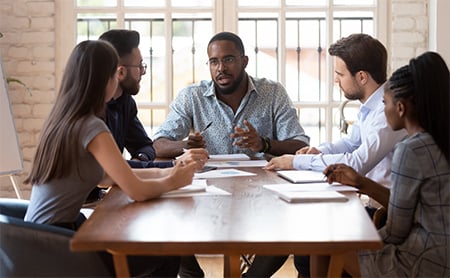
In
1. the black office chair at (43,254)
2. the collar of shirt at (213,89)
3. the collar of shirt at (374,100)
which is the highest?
the collar of shirt at (213,89)

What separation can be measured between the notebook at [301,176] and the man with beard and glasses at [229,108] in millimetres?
750

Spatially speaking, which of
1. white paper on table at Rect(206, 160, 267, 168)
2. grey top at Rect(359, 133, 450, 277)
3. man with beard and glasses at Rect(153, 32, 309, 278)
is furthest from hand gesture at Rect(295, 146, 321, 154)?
grey top at Rect(359, 133, 450, 277)

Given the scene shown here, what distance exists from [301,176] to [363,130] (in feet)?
1.59

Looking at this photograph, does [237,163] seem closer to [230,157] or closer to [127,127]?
[230,157]

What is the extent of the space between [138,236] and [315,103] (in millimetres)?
3266

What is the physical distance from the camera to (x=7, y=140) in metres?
4.12

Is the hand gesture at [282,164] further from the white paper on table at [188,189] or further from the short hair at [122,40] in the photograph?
the short hair at [122,40]

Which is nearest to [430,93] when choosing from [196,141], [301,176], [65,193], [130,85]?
[301,176]

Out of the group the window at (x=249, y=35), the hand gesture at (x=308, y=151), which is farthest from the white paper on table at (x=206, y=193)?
the window at (x=249, y=35)

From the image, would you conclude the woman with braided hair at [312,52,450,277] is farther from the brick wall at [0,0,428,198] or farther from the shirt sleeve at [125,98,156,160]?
the brick wall at [0,0,428,198]

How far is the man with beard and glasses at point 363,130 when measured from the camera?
9.35ft

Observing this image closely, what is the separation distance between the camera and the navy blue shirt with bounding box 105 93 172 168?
343cm

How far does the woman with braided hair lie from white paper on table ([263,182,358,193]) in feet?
1.00

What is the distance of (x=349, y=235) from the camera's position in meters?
1.74
